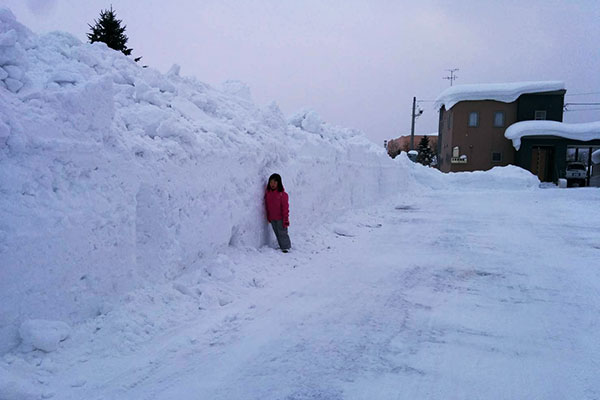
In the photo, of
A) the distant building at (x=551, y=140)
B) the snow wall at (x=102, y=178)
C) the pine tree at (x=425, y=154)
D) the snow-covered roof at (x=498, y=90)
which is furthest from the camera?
the pine tree at (x=425, y=154)

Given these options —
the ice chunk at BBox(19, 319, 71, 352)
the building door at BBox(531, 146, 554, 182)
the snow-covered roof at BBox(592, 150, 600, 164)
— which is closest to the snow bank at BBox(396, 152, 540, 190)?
the building door at BBox(531, 146, 554, 182)

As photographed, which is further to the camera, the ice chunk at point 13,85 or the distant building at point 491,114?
the distant building at point 491,114

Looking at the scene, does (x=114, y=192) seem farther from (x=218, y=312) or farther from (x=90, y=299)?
(x=218, y=312)

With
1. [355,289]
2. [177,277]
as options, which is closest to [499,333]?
[355,289]

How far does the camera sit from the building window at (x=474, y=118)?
106 feet

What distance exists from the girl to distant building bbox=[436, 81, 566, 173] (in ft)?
95.4

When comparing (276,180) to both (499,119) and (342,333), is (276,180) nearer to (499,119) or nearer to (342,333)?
(342,333)

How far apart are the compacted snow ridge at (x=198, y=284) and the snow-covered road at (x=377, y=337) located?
0.06ft

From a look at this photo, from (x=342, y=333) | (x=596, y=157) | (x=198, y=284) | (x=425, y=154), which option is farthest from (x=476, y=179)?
(x=425, y=154)

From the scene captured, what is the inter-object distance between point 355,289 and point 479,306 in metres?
1.35

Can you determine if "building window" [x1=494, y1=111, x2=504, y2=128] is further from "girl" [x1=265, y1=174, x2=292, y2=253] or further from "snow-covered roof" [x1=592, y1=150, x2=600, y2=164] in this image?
"girl" [x1=265, y1=174, x2=292, y2=253]

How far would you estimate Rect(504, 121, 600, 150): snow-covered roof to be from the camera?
29.4 m

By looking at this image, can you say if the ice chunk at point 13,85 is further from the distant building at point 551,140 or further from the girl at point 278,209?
the distant building at point 551,140

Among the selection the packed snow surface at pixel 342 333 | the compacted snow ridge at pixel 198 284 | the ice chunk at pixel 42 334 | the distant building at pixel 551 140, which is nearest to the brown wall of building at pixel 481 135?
the distant building at pixel 551 140
